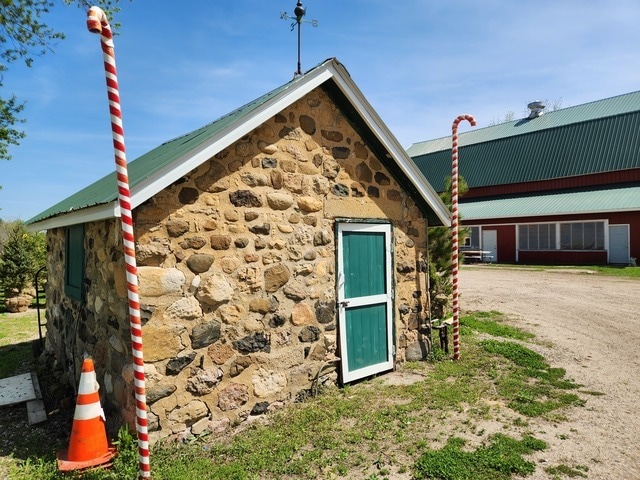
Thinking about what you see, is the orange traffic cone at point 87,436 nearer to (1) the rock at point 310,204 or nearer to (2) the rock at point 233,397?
(2) the rock at point 233,397

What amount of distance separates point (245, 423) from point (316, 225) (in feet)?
8.27

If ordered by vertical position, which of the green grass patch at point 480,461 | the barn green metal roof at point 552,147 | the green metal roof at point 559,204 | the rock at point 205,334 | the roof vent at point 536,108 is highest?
the roof vent at point 536,108

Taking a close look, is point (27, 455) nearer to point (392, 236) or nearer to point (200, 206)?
point (200, 206)

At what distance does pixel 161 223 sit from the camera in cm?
423

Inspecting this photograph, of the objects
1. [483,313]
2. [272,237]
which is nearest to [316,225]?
[272,237]

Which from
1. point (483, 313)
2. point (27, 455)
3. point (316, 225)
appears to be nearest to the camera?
point (27, 455)

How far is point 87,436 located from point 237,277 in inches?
80.7

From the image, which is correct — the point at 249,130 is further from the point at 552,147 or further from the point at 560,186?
the point at 552,147

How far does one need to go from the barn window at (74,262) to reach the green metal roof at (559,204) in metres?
16.9

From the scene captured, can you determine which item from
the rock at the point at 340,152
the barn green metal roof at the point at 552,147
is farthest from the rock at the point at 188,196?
the barn green metal roof at the point at 552,147

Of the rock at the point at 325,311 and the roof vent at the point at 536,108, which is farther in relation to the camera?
the roof vent at the point at 536,108

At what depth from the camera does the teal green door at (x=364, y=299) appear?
5797 millimetres

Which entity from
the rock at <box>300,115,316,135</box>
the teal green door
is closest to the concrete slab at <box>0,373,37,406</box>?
the teal green door

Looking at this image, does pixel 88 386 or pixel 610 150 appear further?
pixel 610 150
